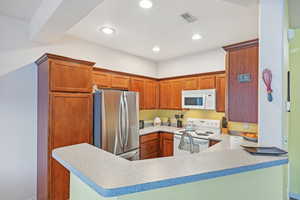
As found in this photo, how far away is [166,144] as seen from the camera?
3943mm

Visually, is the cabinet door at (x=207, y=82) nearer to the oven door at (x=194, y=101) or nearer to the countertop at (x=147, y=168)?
the oven door at (x=194, y=101)

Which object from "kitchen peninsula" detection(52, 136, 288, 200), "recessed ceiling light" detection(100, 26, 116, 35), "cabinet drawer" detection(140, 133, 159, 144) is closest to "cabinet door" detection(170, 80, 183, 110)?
"cabinet drawer" detection(140, 133, 159, 144)

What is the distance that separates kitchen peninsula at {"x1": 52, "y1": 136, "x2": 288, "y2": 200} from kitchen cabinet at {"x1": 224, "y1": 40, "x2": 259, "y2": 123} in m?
0.65

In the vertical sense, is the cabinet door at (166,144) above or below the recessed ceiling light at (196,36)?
below

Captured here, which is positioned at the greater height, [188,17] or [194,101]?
[188,17]

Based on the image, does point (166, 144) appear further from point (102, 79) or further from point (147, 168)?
point (147, 168)

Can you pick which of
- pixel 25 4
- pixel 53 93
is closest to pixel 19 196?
pixel 53 93

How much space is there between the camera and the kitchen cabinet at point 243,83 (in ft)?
5.62

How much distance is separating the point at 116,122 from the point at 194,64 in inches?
91.6

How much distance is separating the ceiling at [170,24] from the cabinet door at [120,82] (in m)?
0.63

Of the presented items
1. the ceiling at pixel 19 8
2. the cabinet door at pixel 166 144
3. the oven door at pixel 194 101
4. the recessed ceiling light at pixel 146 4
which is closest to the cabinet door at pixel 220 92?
the oven door at pixel 194 101

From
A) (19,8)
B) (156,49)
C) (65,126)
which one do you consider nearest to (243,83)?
(65,126)

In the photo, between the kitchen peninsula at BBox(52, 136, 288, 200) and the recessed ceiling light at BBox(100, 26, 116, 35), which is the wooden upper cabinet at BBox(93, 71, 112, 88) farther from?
the kitchen peninsula at BBox(52, 136, 288, 200)

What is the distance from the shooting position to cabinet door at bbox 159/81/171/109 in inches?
170
